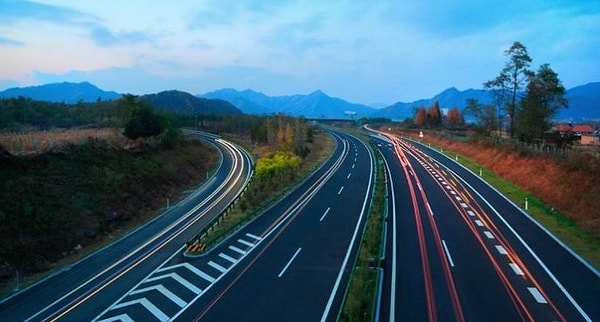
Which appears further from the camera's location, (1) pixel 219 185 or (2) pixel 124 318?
(1) pixel 219 185

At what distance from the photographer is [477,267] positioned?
69.9 ft

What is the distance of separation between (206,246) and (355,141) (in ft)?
240

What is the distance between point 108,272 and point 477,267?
678 inches

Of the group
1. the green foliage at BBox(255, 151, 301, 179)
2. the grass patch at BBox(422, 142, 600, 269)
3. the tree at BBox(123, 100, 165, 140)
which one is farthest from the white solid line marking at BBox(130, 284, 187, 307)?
the tree at BBox(123, 100, 165, 140)

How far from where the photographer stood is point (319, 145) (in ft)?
287

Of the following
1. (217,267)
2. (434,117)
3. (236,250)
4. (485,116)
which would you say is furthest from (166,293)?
(434,117)

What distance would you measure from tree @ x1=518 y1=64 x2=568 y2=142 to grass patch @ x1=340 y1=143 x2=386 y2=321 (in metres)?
30.2

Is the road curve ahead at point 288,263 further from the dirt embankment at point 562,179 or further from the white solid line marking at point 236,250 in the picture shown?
the dirt embankment at point 562,179

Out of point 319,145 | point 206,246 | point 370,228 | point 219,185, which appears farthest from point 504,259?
point 319,145

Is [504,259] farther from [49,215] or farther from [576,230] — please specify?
[49,215]

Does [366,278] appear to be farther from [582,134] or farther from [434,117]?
[434,117]

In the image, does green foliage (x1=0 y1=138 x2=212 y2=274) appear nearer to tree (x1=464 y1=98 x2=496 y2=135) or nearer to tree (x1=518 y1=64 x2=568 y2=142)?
tree (x1=518 y1=64 x2=568 y2=142)

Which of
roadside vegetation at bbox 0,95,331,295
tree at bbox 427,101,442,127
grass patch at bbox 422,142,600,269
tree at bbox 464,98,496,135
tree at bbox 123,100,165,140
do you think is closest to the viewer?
grass patch at bbox 422,142,600,269

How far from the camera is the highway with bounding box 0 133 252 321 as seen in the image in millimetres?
19328
